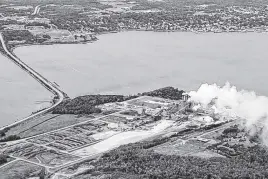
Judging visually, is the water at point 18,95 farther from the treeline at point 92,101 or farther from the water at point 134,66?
the treeline at point 92,101

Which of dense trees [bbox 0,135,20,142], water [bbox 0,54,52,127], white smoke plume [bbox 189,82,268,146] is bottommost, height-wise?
water [bbox 0,54,52,127]

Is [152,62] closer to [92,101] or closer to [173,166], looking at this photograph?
[92,101]

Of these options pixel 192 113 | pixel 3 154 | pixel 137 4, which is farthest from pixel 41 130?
pixel 137 4

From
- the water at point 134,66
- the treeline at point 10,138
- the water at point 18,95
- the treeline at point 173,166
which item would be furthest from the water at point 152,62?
the treeline at point 173,166

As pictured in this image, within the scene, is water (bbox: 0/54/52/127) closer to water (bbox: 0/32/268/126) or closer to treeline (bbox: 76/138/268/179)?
water (bbox: 0/32/268/126)

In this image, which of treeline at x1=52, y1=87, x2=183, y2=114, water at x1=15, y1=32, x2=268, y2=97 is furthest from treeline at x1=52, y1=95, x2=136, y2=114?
water at x1=15, y1=32, x2=268, y2=97

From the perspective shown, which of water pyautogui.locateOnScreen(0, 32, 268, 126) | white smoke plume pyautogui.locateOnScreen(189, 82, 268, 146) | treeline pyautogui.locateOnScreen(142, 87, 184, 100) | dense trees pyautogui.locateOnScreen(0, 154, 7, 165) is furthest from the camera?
water pyautogui.locateOnScreen(0, 32, 268, 126)

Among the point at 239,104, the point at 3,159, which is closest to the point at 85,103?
the point at 239,104
